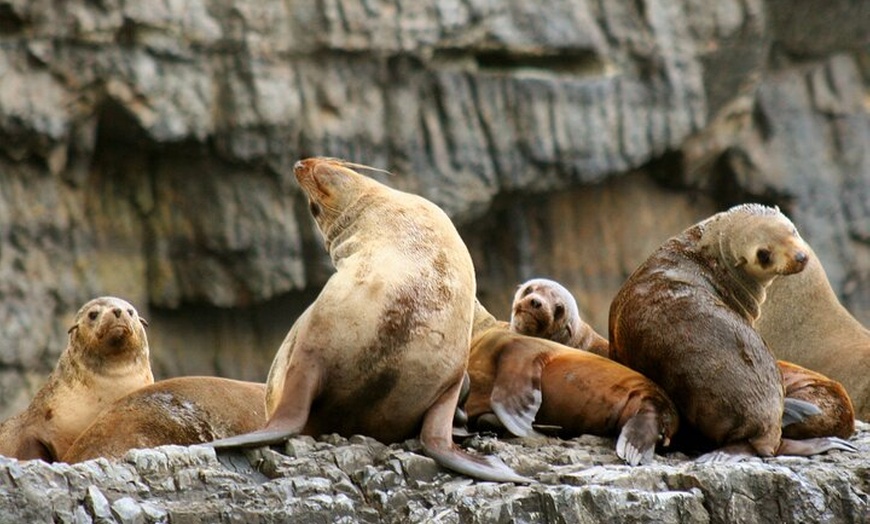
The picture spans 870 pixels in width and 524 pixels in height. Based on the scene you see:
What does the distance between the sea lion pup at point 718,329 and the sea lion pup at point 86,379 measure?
263 cm

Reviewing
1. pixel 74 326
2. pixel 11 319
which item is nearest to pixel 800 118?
pixel 11 319

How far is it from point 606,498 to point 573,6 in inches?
474

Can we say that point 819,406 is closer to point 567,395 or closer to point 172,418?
point 567,395

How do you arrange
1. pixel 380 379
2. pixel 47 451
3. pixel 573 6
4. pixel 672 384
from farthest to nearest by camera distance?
1. pixel 573 6
2. pixel 47 451
3. pixel 672 384
4. pixel 380 379

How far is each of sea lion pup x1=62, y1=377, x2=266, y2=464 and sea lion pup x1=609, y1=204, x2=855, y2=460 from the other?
1747mm

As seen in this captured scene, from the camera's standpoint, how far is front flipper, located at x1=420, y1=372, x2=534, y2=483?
19.5 feet

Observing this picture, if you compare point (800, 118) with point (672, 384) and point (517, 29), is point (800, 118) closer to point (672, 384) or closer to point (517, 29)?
point (517, 29)

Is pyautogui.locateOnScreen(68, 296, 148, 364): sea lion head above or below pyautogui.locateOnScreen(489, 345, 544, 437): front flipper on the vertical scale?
above

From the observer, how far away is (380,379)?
6.39 meters

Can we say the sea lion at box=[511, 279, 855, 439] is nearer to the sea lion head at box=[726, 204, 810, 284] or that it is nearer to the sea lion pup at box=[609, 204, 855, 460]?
the sea lion pup at box=[609, 204, 855, 460]

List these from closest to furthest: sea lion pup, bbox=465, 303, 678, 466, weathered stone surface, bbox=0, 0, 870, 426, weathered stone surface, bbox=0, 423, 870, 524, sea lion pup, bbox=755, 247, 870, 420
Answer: weathered stone surface, bbox=0, 423, 870, 524, sea lion pup, bbox=465, 303, 678, 466, sea lion pup, bbox=755, 247, 870, 420, weathered stone surface, bbox=0, 0, 870, 426

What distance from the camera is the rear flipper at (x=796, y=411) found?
7.19 metres

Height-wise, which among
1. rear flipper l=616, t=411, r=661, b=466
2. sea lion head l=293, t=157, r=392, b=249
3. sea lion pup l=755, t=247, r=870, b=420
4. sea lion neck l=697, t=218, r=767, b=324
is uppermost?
sea lion head l=293, t=157, r=392, b=249

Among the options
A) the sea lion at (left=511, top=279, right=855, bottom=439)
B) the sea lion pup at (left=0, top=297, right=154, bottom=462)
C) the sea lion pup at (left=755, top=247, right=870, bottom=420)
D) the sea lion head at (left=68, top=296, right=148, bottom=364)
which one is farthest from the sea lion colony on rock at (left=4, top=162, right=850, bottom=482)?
the sea lion pup at (left=755, top=247, right=870, bottom=420)
